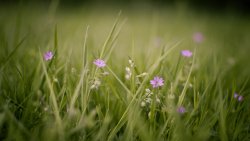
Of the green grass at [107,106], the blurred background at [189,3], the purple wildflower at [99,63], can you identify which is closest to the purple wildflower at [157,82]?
the green grass at [107,106]

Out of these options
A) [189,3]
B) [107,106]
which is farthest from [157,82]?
[189,3]

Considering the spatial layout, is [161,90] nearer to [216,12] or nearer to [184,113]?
[184,113]

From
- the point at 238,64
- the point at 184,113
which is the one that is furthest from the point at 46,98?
the point at 238,64

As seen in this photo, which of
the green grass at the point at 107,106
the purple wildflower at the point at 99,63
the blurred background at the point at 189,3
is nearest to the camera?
the green grass at the point at 107,106

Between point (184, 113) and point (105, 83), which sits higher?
point (105, 83)

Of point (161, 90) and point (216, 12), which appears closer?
point (161, 90)

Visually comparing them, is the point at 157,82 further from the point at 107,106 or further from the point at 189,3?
the point at 189,3

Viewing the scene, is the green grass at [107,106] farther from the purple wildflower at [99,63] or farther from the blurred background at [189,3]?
the blurred background at [189,3]

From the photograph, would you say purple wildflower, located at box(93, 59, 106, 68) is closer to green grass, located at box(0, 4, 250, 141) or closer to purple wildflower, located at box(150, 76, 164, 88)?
green grass, located at box(0, 4, 250, 141)

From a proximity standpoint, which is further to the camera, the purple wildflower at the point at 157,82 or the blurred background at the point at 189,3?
the blurred background at the point at 189,3

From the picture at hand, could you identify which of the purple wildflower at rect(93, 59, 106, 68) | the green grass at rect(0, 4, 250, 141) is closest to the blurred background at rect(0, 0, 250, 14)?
the green grass at rect(0, 4, 250, 141)

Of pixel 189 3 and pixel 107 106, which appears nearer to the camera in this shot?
pixel 107 106
